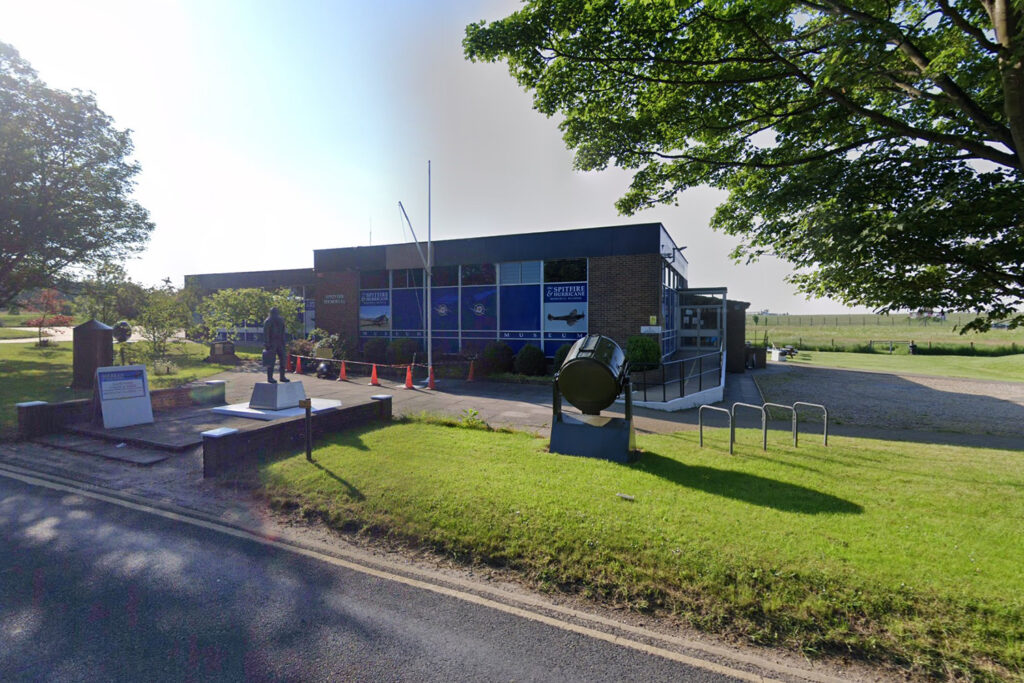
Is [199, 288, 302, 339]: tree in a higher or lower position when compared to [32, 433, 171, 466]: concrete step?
higher

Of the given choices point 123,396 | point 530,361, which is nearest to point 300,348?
point 530,361

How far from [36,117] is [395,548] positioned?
27301mm

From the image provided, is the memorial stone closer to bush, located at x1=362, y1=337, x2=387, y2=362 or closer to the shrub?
the shrub

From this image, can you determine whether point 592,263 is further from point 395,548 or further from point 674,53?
point 395,548

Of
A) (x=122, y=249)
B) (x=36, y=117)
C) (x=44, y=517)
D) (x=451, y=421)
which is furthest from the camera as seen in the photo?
(x=122, y=249)

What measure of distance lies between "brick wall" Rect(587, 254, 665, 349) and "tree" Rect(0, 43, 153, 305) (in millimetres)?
23209

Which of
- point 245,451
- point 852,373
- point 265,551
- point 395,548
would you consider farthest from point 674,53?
point 852,373

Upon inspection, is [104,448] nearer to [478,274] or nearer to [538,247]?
[478,274]

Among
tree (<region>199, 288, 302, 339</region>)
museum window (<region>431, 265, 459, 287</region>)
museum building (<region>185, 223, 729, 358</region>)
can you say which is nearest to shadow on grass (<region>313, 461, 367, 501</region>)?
museum building (<region>185, 223, 729, 358</region>)

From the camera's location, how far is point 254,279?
3128 centimetres

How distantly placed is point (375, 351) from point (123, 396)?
11.8m

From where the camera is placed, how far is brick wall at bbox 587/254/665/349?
16.5m

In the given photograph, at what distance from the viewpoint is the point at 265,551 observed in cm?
442

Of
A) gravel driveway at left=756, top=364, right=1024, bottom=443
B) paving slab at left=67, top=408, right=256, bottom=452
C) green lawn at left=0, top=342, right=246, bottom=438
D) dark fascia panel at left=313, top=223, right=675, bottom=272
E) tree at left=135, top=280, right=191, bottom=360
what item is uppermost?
dark fascia panel at left=313, top=223, right=675, bottom=272
